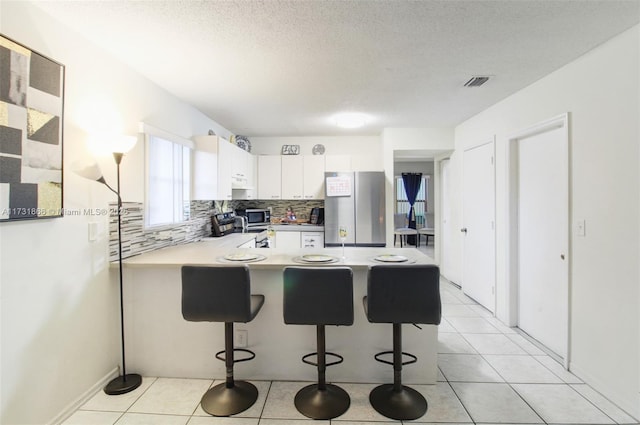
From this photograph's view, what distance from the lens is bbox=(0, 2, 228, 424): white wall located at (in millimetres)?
1585

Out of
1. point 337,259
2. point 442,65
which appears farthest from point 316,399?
point 442,65

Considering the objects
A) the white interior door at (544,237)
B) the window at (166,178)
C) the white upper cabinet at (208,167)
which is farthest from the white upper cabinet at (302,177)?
the white interior door at (544,237)

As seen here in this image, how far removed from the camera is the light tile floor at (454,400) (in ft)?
6.21

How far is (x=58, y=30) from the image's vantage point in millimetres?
1840

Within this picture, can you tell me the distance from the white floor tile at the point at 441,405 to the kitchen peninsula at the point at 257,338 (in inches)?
2.9

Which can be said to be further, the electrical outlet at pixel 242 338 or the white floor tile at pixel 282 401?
the electrical outlet at pixel 242 338

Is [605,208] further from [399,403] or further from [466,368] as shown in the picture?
[399,403]

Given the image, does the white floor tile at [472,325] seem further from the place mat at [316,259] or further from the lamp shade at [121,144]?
the lamp shade at [121,144]

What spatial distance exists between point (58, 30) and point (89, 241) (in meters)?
1.31

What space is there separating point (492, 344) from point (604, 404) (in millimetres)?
901

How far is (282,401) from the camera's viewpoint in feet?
6.80

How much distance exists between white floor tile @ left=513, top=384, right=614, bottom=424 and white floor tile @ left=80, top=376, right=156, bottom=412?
8.82ft

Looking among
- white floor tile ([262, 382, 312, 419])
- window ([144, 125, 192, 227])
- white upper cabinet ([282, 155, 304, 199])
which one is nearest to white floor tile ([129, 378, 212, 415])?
white floor tile ([262, 382, 312, 419])

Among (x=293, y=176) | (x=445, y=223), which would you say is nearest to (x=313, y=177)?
(x=293, y=176)
